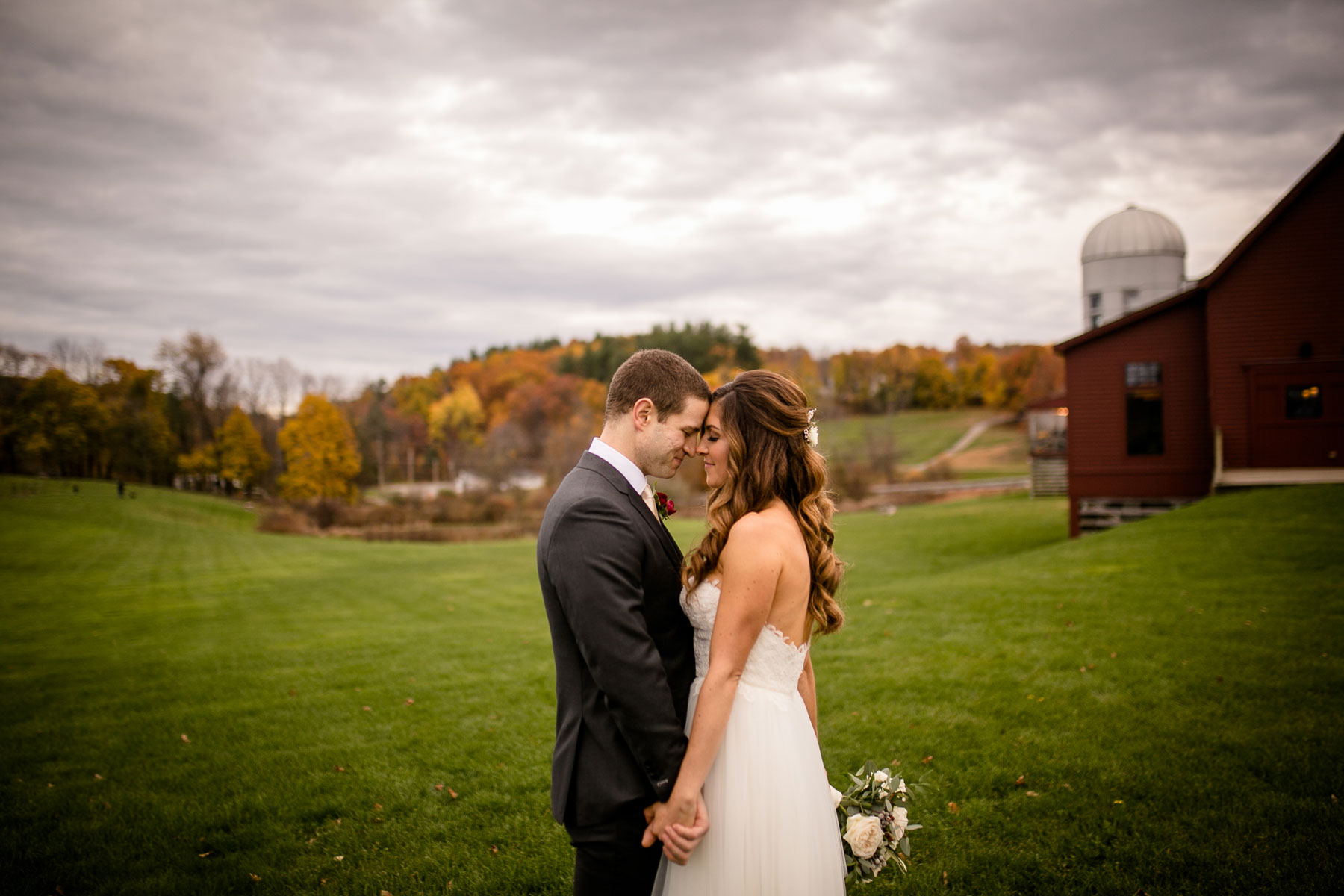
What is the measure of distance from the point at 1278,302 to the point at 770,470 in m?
21.6

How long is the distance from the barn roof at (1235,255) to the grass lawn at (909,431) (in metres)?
29.6

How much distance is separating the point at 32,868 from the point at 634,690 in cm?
531

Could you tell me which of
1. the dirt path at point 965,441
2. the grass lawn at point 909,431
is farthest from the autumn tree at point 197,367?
the dirt path at point 965,441

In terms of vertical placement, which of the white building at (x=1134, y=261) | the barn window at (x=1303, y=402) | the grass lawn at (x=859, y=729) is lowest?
the grass lawn at (x=859, y=729)

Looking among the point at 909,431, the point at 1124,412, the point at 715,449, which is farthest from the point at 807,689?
the point at 909,431

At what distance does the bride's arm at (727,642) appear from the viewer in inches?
99.9

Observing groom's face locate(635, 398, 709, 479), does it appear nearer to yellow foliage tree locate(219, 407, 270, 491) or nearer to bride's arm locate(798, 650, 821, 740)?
bride's arm locate(798, 650, 821, 740)

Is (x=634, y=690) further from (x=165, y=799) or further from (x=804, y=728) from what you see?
(x=165, y=799)

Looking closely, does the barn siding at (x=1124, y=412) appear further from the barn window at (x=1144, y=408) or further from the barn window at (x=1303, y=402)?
the barn window at (x=1303, y=402)

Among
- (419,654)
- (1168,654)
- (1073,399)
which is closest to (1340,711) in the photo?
(1168,654)

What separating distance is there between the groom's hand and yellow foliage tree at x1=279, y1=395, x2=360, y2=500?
57541 mm

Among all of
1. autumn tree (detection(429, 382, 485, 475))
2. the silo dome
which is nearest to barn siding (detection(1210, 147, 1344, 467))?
the silo dome

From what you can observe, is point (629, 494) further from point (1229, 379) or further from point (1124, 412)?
point (1124, 412)

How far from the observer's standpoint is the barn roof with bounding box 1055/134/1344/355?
17.1m
